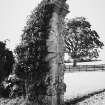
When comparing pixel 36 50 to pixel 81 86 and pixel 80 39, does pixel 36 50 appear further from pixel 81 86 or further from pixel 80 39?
pixel 80 39

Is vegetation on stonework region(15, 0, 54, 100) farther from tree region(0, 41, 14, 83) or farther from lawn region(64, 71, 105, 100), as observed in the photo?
tree region(0, 41, 14, 83)

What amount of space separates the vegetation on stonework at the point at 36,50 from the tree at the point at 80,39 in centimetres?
3776

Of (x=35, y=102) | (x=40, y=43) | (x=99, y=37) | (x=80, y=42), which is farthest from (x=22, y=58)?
(x=99, y=37)

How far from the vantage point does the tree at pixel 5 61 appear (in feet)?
37.8

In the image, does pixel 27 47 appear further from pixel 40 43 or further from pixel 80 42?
pixel 80 42

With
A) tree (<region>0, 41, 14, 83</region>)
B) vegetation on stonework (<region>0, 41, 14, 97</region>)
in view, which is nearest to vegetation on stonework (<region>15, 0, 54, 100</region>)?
vegetation on stonework (<region>0, 41, 14, 97</region>)

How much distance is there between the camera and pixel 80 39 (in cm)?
4641

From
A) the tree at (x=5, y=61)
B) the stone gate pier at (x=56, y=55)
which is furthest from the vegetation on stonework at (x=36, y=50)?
the tree at (x=5, y=61)

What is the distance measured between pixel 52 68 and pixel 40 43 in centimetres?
119

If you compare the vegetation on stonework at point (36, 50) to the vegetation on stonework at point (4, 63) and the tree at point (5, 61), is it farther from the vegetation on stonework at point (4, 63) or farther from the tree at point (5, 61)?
the tree at point (5, 61)

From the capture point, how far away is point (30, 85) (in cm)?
839

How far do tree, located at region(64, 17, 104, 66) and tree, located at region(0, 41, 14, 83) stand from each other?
34.7m

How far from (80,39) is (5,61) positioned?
36.2 meters

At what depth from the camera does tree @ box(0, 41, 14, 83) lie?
11.5 m
